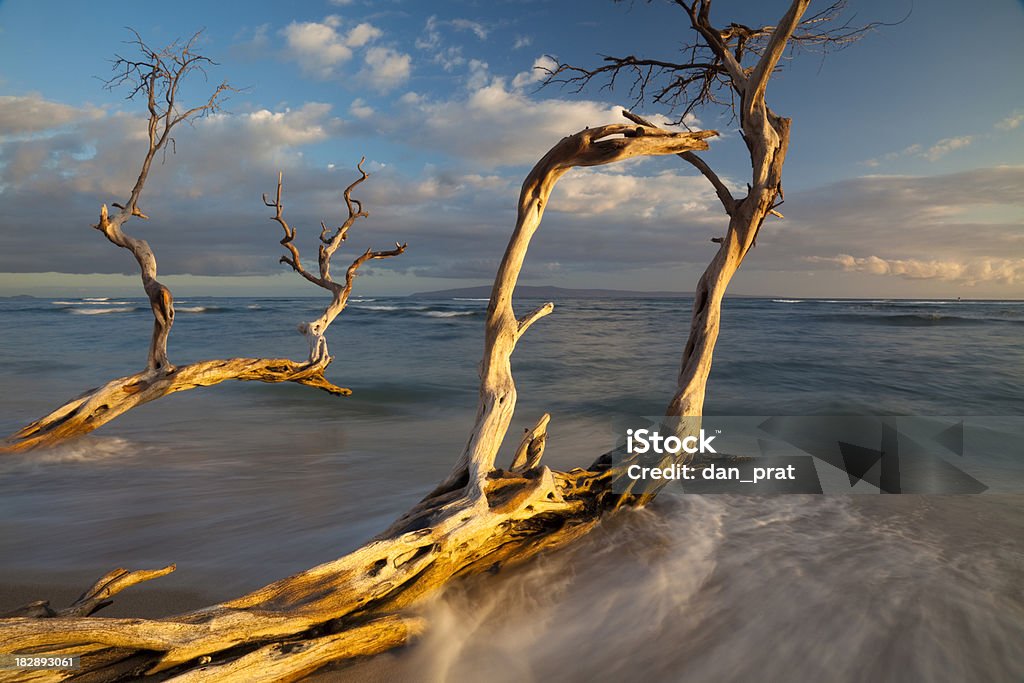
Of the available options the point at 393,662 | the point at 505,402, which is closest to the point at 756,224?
the point at 505,402

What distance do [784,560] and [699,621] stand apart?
94cm

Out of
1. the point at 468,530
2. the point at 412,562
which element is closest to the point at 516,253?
the point at 468,530

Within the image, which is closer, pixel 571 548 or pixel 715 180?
pixel 571 548

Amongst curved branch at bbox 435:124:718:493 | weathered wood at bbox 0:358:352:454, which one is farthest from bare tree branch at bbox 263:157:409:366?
curved branch at bbox 435:124:718:493

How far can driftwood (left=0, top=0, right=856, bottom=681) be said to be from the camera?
177 centimetres

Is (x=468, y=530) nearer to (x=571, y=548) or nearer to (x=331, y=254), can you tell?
(x=571, y=548)

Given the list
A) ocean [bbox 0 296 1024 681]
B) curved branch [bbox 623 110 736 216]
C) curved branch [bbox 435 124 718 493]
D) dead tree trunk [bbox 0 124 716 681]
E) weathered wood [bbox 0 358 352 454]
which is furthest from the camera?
weathered wood [bbox 0 358 352 454]

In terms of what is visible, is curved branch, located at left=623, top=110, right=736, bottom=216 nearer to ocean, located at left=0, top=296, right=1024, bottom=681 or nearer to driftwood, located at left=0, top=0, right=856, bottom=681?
driftwood, located at left=0, top=0, right=856, bottom=681

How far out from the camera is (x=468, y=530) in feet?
8.70

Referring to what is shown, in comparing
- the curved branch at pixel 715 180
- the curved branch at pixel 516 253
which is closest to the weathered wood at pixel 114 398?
the curved branch at pixel 516 253

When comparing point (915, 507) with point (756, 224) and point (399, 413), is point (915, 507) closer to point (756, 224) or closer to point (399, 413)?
point (756, 224)

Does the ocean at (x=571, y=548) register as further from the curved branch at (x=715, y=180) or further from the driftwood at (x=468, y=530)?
the curved branch at (x=715, y=180)

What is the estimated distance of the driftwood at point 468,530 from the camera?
1.77 meters

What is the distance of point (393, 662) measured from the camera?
221 cm
